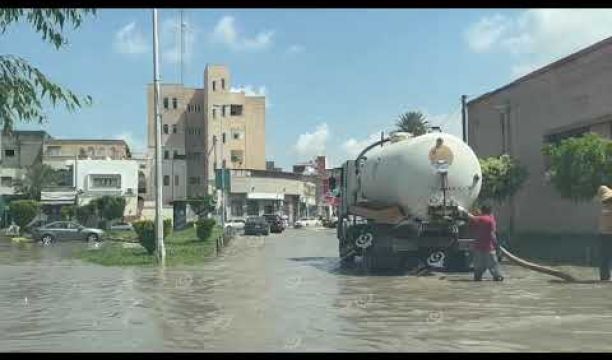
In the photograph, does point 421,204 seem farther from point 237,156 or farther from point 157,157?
point 237,156

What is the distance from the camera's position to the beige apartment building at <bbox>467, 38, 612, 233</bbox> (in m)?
27.7

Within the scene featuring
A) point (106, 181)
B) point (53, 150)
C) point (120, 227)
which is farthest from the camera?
point (53, 150)

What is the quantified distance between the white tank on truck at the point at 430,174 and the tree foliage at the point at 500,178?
8.21 m

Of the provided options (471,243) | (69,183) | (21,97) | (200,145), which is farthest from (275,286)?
(200,145)

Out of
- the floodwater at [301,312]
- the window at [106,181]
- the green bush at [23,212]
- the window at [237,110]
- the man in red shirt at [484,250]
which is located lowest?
the floodwater at [301,312]

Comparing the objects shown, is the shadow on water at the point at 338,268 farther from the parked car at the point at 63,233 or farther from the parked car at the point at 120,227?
the parked car at the point at 120,227

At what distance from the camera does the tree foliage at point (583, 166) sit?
23020 millimetres

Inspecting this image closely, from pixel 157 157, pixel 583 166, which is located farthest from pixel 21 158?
pixel 583 166

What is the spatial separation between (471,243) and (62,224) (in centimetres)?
3732

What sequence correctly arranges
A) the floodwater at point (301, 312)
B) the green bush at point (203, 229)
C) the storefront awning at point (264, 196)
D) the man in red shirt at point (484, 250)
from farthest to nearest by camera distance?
the storefront awning at point (264, 196)
the green bush at point (203, 229)
the man in red shirt at point (484, 250)
the floodwater at point (301, 312)

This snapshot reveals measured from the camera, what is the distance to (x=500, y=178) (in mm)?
30109

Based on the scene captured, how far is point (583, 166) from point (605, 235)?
4.56m

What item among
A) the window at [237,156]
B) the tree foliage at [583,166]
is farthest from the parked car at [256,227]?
the window at [237,156]

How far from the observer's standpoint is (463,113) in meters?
41.3
